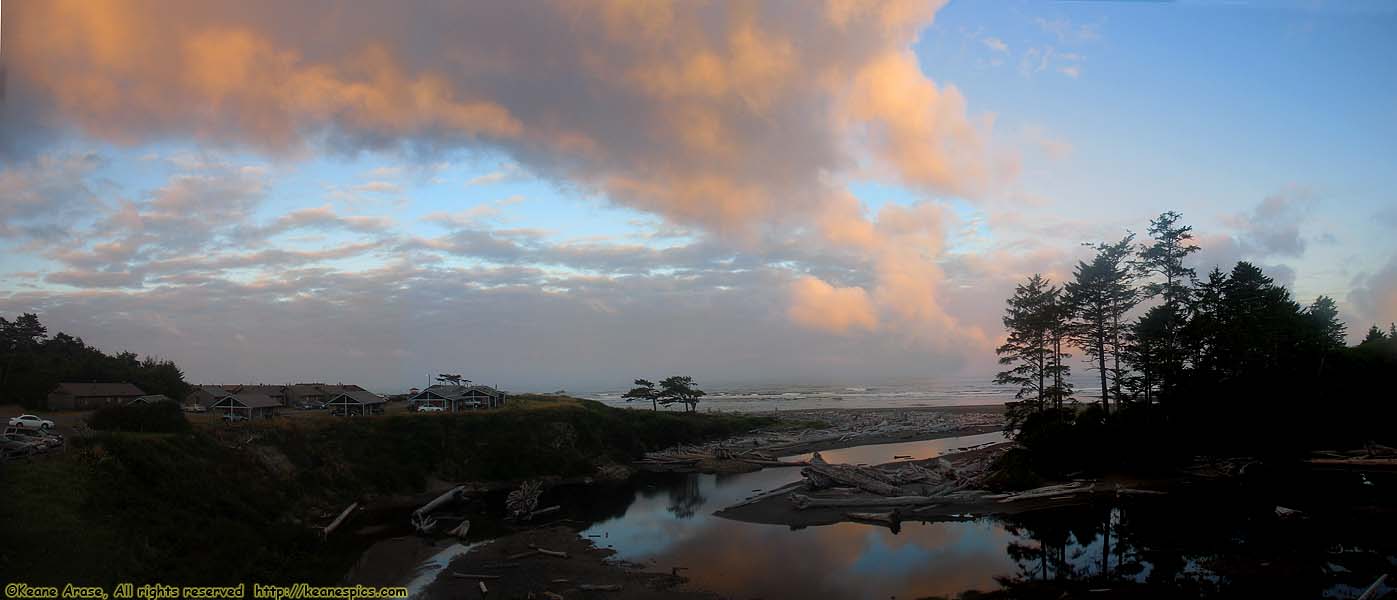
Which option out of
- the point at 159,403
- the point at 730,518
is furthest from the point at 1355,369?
the point at 159,403

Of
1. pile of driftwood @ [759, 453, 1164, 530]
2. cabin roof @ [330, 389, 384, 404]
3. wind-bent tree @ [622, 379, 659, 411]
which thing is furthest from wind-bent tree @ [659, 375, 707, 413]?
pile of driftwood @ [759, 453, 1164, 530]

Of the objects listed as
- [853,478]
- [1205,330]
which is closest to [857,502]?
[853,478]

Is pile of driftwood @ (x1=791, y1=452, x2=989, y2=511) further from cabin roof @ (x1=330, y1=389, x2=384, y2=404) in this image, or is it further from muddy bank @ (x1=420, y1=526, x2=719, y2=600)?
cabin roof @ (x1=330, y1=389, x2=384, y2=404)

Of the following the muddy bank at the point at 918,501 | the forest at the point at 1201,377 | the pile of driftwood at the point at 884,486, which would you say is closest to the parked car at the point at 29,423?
the muddy bank at the point at 918,501

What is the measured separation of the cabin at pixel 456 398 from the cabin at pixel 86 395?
849 inches

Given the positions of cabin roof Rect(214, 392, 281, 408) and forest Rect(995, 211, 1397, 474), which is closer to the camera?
forest Rect(995, 211, 1397, 474)

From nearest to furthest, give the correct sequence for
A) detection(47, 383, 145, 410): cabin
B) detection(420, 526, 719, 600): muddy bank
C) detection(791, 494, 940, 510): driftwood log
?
detection(420, 526, 719, 600): muddy bank, detection(791, 494, 940, 510): driftwood log, detection(47, 383, 145, 410): cabin

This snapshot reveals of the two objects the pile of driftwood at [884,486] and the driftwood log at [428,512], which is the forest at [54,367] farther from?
the pile of driftwood at [884,486]

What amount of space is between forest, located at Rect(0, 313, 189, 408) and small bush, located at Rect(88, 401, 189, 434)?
67.8ft

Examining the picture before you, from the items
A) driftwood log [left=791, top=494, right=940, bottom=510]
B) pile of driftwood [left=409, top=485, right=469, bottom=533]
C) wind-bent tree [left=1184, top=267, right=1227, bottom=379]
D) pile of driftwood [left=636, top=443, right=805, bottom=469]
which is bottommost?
pile of driftwood [left=636, top=443, right=805, bottom=469]

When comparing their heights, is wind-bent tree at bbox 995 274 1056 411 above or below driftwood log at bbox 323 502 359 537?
above

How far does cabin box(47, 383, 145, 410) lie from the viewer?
152ft

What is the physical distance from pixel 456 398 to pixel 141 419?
29.0 m

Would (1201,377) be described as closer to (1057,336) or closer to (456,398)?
(1057,336)
